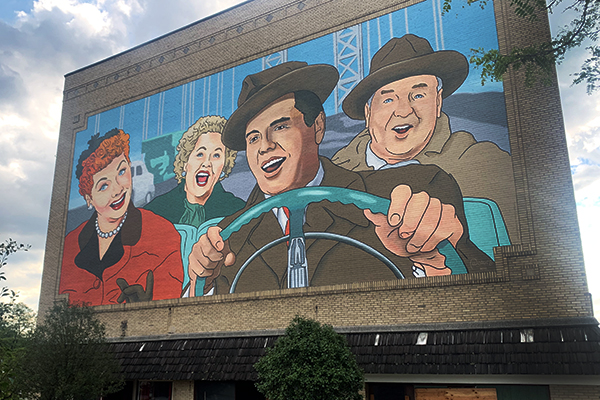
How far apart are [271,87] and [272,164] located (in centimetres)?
279

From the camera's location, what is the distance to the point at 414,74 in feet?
47.2

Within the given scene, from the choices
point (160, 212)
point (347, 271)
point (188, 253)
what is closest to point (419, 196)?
point (347, 271)

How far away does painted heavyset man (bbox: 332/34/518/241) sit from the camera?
42.4 ft

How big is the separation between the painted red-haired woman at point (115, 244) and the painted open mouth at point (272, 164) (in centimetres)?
430

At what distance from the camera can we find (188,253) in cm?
1720

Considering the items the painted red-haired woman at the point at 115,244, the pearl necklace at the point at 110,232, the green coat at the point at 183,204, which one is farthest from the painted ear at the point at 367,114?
the pearl necklace at the point at 110,232

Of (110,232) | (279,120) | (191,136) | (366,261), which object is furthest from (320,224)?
(110,232)

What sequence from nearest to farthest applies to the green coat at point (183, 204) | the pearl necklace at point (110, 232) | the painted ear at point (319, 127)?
the painted ear at point (319, 127)
the green coat at point (183, 204)
the pearl necklace at point (110, 232)

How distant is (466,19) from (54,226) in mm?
18051

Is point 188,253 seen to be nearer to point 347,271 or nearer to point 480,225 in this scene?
point 347,271

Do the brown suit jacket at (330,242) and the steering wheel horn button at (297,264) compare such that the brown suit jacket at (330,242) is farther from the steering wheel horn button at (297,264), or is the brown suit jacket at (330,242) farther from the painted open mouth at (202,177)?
the painted open mouth at (202,177)

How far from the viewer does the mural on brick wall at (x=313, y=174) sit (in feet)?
43.5

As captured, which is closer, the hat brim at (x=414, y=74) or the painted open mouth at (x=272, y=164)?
the hat brim at (x=414, y=74)

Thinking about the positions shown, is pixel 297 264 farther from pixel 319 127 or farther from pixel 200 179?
pixel 200 179
